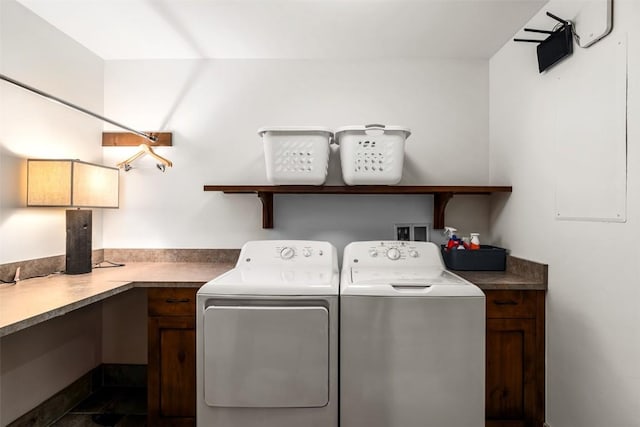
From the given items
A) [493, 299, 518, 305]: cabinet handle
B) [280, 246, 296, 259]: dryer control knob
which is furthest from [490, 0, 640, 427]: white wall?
[280, 246, 296, 259]: dryer control knob

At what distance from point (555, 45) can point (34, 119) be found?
2.63 metres

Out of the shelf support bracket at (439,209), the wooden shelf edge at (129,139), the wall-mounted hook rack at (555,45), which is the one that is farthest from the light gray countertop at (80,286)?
the wall-mounted hook rack at (555,45)

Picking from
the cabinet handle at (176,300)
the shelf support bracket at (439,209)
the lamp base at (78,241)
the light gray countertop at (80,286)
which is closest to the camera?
the light gray countertop at (80,286)

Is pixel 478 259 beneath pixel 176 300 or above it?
above

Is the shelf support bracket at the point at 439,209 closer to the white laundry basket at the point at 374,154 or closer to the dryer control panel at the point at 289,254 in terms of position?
the white laundry basket at the point at 374,154

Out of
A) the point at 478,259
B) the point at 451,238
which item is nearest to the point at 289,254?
the point at 451,238

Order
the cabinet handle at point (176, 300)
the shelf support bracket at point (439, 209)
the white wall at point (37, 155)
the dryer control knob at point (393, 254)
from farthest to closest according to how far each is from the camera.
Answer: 1. the shelf support bracket at point (439, 209)
2. the dryer control knob at point (393, 254)
3. the cabinet handle at point (176, 300)
4. the white wall at point (37, 155)

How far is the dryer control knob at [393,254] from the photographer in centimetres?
213

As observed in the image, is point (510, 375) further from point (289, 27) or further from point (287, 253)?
point (289, 27)

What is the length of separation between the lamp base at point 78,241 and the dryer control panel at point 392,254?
1.47 metres

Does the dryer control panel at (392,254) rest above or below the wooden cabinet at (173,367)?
above

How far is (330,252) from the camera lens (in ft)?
7.10

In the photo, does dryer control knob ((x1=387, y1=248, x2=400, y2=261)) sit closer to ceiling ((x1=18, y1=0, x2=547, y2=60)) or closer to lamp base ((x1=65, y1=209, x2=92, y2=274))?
ceiling ((x1=18, y1=0, x2=547, y2=60))

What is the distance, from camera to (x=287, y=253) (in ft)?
7.07
